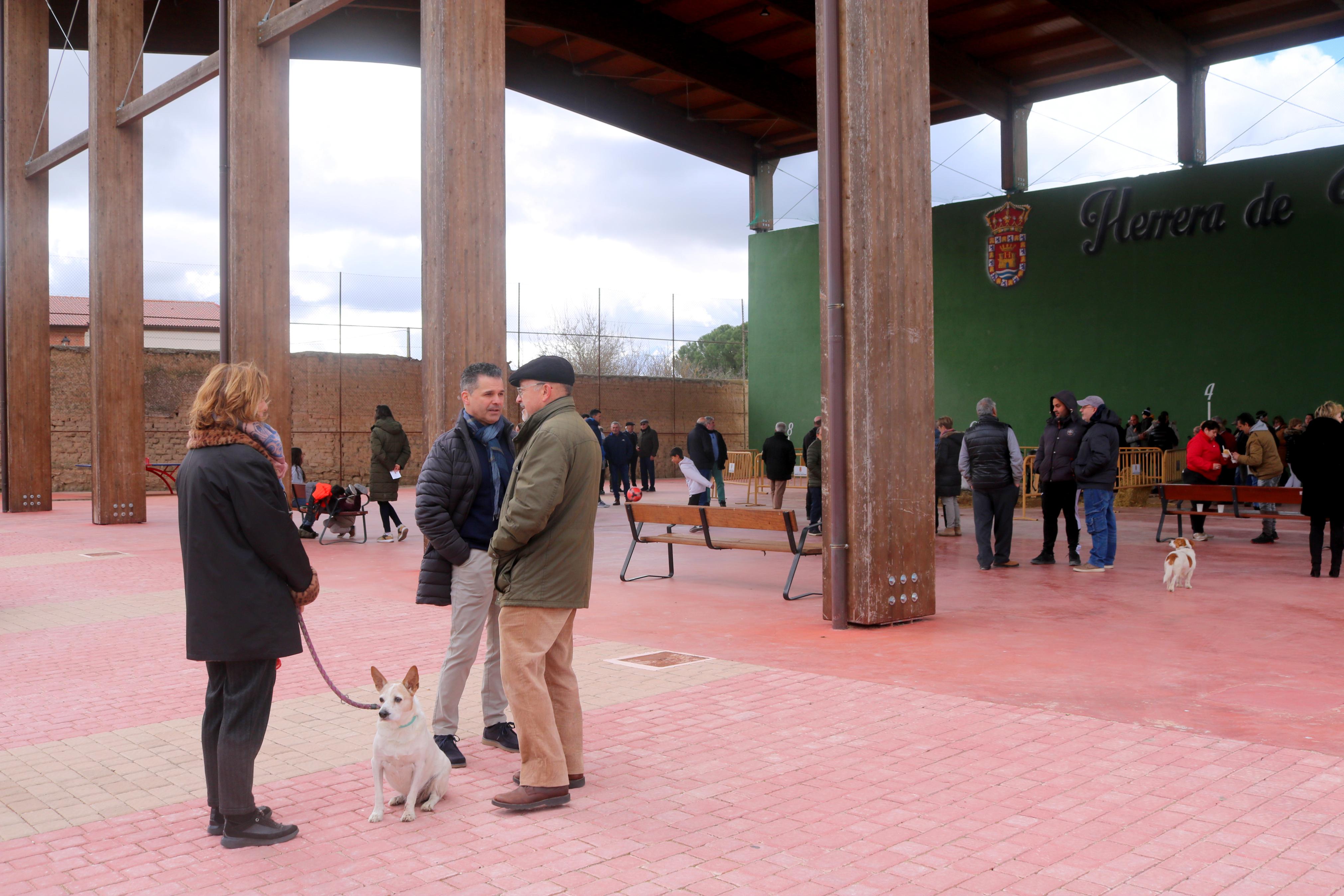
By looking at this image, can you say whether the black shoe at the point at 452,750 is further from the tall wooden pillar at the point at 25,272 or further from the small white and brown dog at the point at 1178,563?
the tall wooden pillar at the point at 25,272

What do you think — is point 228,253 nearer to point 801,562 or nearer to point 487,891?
point 801,562

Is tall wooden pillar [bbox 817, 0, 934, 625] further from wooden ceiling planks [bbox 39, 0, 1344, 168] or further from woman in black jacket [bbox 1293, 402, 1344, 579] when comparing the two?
wooden ceiling planks [bbox 39, 0, 1344, 168]

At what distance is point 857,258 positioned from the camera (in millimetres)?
7332

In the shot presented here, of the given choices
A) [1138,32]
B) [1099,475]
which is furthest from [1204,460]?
[1138,32]

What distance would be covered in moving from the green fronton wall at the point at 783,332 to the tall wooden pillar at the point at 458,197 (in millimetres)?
19848

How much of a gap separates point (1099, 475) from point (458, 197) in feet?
Result: 21.1

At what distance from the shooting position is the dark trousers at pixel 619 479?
20.7 meters

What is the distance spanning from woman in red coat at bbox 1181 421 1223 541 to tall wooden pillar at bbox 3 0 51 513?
1879 cm

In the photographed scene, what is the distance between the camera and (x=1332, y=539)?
9766 millimetres

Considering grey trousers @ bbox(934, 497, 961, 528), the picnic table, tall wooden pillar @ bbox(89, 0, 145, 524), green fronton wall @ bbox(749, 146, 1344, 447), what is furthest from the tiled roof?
grey trousers @ bbox(934, 497, 961, 528)

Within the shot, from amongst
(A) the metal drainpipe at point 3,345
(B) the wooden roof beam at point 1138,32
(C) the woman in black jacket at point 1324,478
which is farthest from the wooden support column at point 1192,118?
(A) the metal drainpipe at point 3,345

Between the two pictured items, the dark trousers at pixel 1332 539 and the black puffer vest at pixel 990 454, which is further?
the black puffer vest at pixel 990 454

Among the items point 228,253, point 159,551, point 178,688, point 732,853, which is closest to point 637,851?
point 732,853

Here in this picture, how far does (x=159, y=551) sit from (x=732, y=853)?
37.2 feet
